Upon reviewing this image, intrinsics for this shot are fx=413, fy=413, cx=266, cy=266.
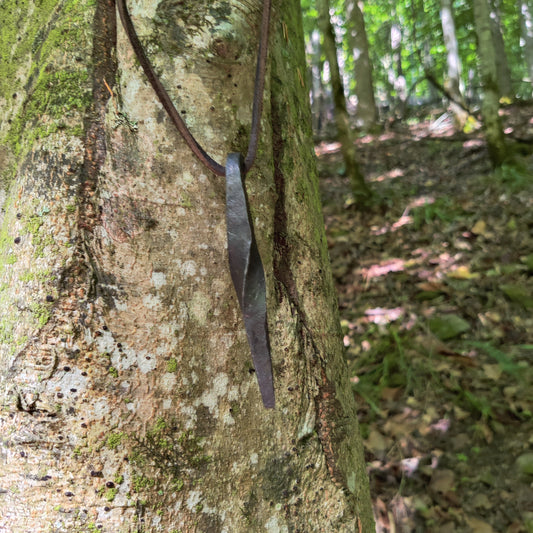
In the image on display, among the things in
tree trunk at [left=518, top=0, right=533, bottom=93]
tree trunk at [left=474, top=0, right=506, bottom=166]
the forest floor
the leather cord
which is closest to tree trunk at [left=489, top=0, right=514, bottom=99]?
tree trunk at [left=518, top=0, right=533, bottom=93]

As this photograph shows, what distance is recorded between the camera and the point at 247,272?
2.60 ft

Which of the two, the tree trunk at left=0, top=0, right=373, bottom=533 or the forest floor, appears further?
the forest floor

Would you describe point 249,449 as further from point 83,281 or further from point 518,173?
point 518,173

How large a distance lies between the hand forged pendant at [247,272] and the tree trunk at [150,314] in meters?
0.03

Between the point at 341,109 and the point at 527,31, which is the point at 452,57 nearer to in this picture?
the point at 341,109

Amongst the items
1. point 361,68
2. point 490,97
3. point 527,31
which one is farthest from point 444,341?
point 527,31

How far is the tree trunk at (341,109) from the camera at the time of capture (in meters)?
4.78

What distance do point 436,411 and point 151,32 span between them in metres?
2.43

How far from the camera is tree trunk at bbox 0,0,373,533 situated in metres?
0.72

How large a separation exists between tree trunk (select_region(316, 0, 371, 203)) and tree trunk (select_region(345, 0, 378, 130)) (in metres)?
3.38

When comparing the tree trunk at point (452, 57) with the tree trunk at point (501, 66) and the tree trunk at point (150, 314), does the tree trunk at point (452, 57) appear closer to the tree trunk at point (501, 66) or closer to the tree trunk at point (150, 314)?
the tree trunk at point (501, 66)

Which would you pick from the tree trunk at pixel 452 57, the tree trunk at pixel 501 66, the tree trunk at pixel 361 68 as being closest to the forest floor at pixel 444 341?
the tree trunk at pixel 452 57

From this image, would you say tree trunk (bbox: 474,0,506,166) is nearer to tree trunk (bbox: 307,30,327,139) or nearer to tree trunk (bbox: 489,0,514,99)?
tree trunk (bbox: 489,0,514,99)

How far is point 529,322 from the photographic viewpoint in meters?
2.82
